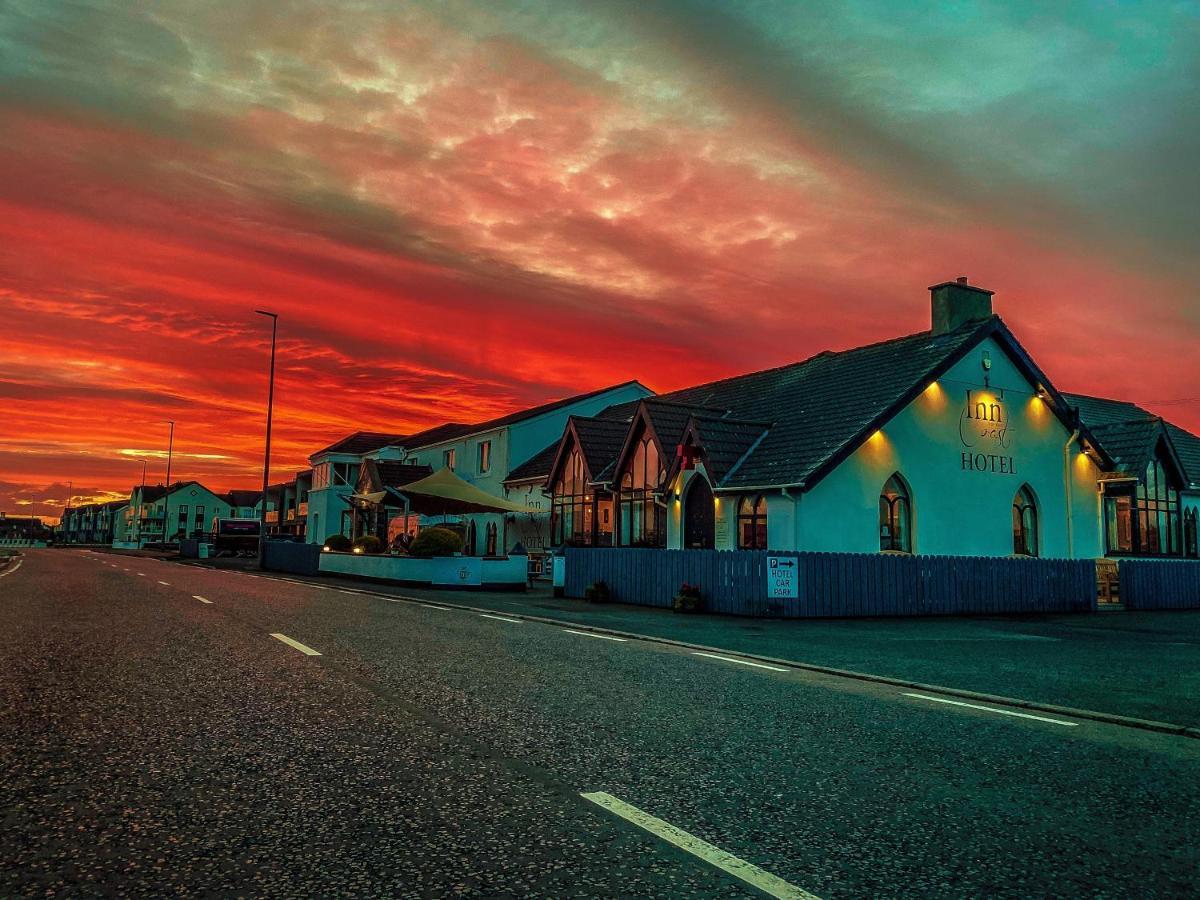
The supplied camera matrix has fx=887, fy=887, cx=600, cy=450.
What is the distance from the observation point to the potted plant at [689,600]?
66.3 feet

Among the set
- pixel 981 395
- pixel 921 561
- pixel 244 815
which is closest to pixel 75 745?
pixel 244 815

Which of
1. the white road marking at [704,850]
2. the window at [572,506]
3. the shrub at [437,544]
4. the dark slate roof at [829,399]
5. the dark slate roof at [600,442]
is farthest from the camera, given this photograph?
the window at [572,506]

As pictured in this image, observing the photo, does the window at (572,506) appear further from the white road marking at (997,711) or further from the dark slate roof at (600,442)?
the white road marking at (997,711)

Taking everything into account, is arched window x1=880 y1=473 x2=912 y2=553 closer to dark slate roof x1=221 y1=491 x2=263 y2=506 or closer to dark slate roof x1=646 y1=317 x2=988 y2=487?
dark slate roof x1=646 y1=317 x2=988 y2=487

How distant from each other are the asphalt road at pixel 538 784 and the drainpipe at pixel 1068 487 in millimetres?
23668

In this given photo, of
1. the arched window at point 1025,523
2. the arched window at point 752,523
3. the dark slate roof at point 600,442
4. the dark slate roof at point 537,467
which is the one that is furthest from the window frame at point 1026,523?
the dark slate roof at point 537,467

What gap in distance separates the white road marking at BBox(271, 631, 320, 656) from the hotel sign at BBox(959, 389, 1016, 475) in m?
21.8

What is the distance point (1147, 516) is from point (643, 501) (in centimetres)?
1798

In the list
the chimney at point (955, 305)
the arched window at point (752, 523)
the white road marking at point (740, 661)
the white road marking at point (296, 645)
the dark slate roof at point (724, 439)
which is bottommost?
the white road marking at point (740, 661)

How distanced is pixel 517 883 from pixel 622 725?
3089 millimetres

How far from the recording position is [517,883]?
3.38 metres

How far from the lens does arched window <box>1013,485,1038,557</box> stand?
28078mm

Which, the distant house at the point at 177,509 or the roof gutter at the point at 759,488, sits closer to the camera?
the roof gutter at the point at 759,488

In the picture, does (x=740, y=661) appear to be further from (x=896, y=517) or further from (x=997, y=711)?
(x=896, y=517)
